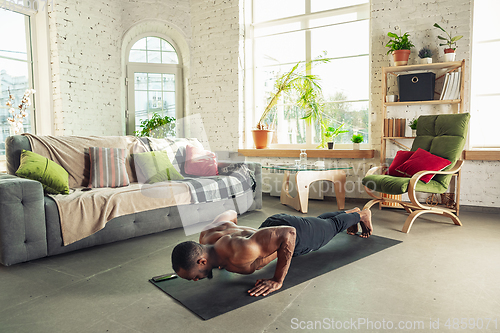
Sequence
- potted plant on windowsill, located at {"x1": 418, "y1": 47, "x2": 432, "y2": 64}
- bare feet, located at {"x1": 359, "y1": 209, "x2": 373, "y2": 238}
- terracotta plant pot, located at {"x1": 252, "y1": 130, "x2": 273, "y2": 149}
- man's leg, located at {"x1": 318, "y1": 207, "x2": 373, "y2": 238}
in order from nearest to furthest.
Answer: man's leg, located at {"x1": 318, "y1": 207, "x2": 373, "y2": 238} < bare feet, located at {"x1": 359, "y1": 209, "x2": 373, "y2": 238} < potted plant on windowsill, located at {"x1": 418, "y1": 47, "x2": 432, "y2": 64} < terracotta plant pot, located at {"x1": 252, "y1": 130, "x2": 273, "y2": 149}

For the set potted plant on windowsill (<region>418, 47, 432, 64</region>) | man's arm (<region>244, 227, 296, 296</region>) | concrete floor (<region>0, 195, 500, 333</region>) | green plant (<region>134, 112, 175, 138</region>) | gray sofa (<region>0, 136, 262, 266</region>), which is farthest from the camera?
green plant (<region>134, 112, 175, 138</region>)

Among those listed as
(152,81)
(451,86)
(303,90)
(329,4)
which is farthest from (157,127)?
(451,86)

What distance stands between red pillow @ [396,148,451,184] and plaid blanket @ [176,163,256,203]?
165 cm

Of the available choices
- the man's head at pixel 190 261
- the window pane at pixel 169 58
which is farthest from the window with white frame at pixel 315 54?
the man's head at pixel 190 261

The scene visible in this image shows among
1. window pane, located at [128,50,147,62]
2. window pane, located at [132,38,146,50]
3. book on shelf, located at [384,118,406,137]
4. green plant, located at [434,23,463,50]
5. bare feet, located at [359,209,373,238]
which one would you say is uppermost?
window pane, located at [132,38,146,50]

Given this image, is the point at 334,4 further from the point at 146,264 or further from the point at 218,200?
the point at 146,264

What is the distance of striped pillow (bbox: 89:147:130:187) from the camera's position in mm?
3170

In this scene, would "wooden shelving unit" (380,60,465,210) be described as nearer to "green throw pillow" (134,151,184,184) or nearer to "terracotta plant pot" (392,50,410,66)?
"terracotta plant pot" (392,50,410,66)

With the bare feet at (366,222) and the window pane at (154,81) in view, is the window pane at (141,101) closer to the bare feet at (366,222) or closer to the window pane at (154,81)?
the window pane at (154,81)

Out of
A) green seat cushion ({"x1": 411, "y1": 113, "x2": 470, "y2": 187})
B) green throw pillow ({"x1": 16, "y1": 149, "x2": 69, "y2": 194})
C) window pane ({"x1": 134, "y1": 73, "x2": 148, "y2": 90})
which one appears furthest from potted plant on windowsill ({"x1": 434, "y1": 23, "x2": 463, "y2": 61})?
window pane ({"x1": 134, "y1": 73, "x2": 148, "y2": 90})

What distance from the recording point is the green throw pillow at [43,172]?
8.72ft

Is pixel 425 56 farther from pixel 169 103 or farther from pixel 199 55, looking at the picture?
pixel 169 103

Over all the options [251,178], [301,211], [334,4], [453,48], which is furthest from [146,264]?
[334,4]

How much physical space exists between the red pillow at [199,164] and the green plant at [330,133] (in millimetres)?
1821
